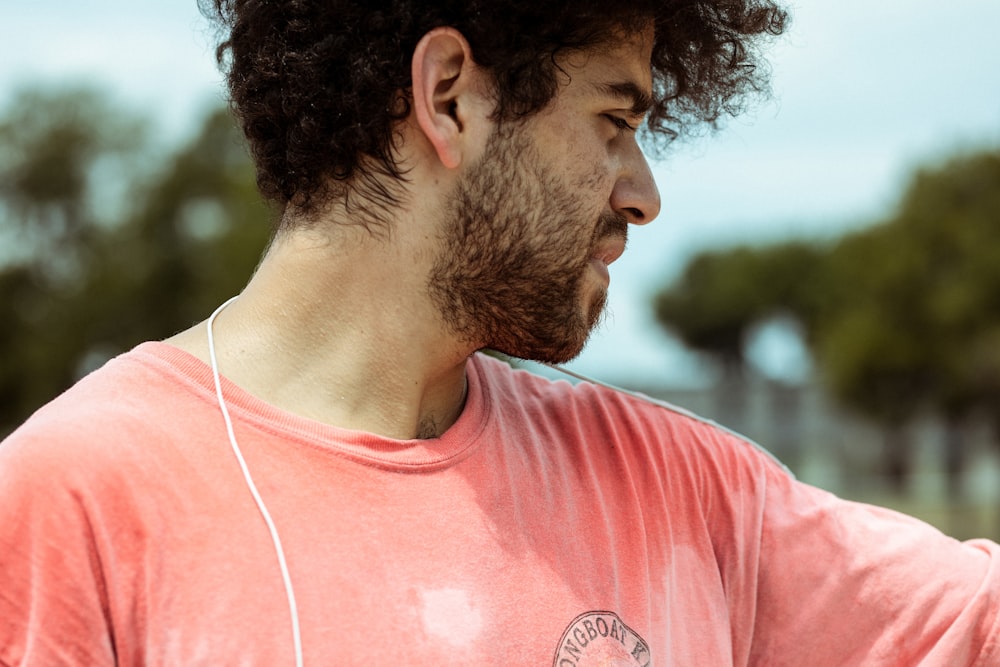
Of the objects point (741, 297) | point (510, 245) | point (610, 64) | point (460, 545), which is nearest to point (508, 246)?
point (510, 245)

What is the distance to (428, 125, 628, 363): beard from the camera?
7.32 ft

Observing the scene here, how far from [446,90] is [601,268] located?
0.42 metres

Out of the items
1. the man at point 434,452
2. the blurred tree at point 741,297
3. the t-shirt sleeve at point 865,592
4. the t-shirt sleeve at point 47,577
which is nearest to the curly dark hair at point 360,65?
the man at point 434,452

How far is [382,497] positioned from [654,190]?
2.53 ft

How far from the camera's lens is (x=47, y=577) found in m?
1.78

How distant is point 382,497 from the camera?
2051 millimetres

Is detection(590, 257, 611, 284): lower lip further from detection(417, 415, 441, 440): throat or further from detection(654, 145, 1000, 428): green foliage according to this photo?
detection(654, 145, 1000, 428): green foliage

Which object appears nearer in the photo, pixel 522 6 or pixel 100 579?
pixel 100 579

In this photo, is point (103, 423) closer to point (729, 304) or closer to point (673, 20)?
point (673, 20)

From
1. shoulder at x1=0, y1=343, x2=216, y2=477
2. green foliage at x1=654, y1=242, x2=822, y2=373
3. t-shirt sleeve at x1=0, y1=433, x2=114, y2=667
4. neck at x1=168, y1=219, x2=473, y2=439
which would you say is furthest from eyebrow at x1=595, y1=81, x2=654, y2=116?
green foliage at x1=654, y1=242, x2=822, y2=373

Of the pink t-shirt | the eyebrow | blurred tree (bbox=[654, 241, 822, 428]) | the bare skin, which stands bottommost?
blurred tree (bbox=[654, 241, 822, 428])

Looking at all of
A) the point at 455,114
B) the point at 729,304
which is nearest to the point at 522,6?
the point at 455,114

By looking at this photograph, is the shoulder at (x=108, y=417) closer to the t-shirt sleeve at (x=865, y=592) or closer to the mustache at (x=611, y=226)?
the mustache at (x=611, y=226)

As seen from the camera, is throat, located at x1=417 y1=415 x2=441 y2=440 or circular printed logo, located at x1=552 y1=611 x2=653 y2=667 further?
throat, located at x1=417 y1=415 x2=441 y2=440
